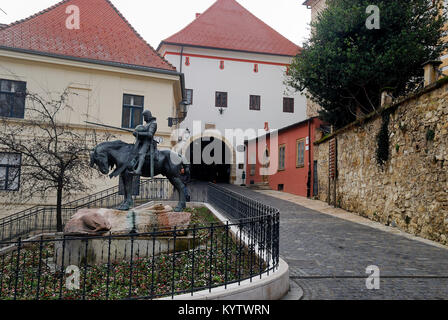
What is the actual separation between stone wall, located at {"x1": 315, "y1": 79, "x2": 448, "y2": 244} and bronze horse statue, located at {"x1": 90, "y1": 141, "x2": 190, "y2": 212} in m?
6.37

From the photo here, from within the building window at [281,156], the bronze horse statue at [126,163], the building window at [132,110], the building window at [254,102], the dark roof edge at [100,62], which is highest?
the building window at [254,102]

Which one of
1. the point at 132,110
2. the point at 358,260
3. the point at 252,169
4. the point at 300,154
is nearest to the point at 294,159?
the point at 300,154

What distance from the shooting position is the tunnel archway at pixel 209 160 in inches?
1359

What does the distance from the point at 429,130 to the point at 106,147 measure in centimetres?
809

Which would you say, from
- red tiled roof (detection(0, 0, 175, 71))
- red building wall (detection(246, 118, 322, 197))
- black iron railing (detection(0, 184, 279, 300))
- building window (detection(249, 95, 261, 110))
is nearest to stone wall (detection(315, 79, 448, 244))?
black iron railing (detection(0, 184, 279, 300))

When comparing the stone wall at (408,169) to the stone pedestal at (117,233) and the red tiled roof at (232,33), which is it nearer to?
the stone pedestal at (117,233)

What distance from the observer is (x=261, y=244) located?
228 inches

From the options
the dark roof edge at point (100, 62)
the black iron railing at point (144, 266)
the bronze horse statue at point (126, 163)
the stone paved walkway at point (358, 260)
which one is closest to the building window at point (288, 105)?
the dark roof edge at point (100, 62)

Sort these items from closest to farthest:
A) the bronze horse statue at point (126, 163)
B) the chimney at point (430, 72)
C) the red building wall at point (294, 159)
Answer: the bronze horse statue at point (126, 163) < the chimney at point (430, 72) < the red building wall at point (294, 159)

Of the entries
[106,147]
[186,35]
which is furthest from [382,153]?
[186,35]

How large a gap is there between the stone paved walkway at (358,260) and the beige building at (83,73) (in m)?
9.62

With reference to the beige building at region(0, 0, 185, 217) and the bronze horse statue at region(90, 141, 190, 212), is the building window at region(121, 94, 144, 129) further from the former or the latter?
the bronze horse statue at region(90, 141, 190, 212)

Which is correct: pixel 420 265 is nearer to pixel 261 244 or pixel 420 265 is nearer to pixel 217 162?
pixel 261 244

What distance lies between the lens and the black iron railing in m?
4.97
